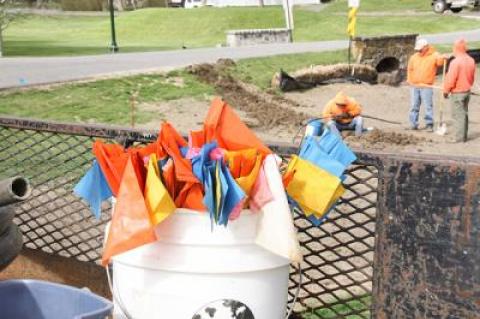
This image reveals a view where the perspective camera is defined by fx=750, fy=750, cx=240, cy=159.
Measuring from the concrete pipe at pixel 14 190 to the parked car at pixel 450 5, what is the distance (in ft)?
142

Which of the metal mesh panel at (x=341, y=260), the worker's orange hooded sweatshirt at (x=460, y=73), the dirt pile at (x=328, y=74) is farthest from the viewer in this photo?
the dirt pile at (x=328, y=74)

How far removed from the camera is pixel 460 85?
14844mm

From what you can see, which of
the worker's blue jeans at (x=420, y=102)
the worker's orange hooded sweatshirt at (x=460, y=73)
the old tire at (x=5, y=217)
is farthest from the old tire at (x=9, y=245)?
the worker's blue jeans at (x=420, y=102)

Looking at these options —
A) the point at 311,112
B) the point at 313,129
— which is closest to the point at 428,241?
the point at 313,129

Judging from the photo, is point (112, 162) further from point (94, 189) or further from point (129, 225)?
point (129, 225)

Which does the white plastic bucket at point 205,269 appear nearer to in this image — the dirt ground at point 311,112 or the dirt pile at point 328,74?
the dirt ground at point 311,112

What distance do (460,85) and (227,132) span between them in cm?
1284

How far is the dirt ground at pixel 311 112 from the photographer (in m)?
14.4

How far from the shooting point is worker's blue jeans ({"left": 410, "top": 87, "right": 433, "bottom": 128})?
52.3 feet

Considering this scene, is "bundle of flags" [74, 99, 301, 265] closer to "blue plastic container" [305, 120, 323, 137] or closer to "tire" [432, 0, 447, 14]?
"blue plastic container" [305, 120, 323, 137]

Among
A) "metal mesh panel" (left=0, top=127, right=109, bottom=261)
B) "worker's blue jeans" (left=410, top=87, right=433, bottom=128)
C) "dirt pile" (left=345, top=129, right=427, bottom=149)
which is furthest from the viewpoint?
"worker's blue jeans" (left=410, top=87, right=433, bottom=128)

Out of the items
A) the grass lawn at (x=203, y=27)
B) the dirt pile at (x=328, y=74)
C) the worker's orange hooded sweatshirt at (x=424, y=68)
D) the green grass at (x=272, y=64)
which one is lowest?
the grass lawn at (x=203, y=27)

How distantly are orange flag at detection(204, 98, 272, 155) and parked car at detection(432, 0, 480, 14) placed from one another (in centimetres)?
4317

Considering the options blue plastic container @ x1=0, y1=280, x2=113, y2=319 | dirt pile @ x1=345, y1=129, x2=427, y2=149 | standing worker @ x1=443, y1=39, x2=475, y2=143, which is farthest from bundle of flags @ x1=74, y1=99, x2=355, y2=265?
standing worker @ x1=443, y1=39, x2=475, y2=143
